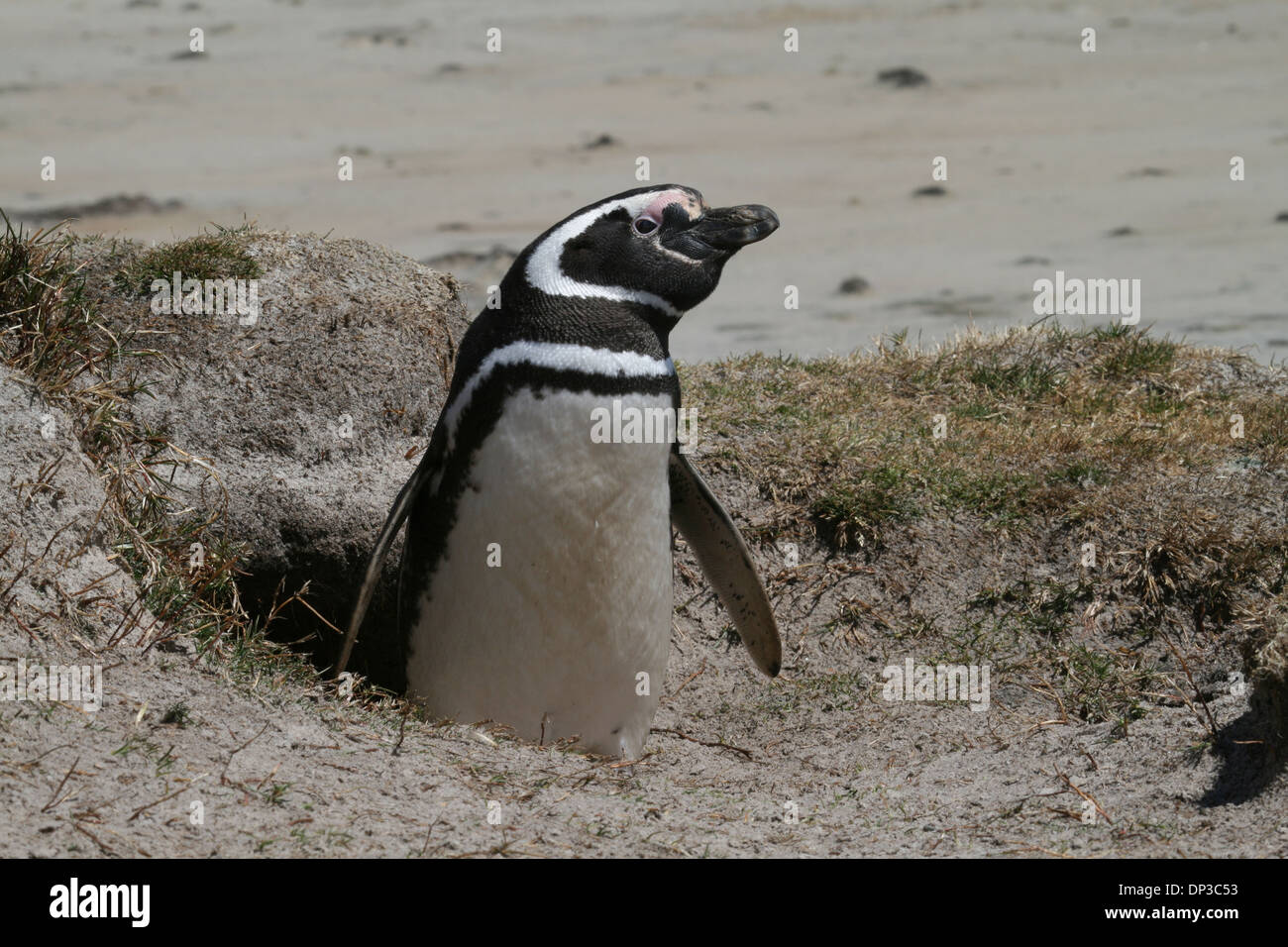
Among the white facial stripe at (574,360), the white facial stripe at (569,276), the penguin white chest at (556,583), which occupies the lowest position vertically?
the penguin white chest at (556,583)

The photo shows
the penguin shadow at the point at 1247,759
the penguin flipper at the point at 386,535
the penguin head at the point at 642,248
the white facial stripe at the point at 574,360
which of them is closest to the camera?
the penguin shadow at the point at 1247,759

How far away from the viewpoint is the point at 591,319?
11.8 feet

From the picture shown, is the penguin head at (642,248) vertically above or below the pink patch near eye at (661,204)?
below

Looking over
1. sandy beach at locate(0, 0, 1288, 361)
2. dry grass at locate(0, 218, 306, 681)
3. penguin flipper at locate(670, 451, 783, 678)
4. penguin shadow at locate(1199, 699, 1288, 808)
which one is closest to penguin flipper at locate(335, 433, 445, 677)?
dry grass at locate(0, 218, 306, 681)

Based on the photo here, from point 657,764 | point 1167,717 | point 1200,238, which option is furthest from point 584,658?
point 1200,238

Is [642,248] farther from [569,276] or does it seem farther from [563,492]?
[563,492]

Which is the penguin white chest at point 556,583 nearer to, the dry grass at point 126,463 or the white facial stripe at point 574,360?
the white facial stripe at point 574,360

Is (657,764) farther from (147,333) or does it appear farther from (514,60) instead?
(514,60)

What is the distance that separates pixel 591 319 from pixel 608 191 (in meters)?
8.41

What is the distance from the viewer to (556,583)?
3703 millimetres

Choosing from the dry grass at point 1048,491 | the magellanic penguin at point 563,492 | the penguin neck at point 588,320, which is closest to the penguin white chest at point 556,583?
the magellanic penguin at point 563,492

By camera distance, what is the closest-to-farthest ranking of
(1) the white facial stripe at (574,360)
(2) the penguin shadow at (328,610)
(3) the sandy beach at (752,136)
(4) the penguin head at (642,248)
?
(1) the white facial stripe at (574,360), (4) the penguin head at (642,248), (2) the penguin shadow at (328,610), (3) the sandy beach at (752,136)

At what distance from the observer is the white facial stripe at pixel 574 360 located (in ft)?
11.7

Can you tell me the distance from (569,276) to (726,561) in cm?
103
